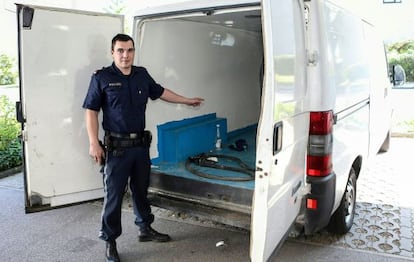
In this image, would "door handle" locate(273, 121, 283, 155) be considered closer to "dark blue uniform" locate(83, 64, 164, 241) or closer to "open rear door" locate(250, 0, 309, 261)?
"open rear door" locate(250, 0, 309, 261)

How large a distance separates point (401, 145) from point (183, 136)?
515cm

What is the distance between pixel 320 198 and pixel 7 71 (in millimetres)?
7528

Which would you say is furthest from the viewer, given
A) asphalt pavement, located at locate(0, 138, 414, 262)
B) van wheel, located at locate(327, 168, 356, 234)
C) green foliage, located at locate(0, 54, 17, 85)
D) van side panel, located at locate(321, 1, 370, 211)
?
green foliage, located at locate(0, 54, 17, 85)

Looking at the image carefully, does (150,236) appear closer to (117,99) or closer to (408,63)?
(117,99)

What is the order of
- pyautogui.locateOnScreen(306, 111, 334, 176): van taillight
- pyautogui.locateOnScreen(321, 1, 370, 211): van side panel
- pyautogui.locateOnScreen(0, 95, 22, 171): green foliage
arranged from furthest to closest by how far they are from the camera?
pyautogui.locateOnScreen(0, 95, 22, 171): green foliage → pyautogui.locateOnScreen(321, 1, 370, 211): van side panel → pyautogui.locateOnScreen(306, 111, 334, 176): van taillight

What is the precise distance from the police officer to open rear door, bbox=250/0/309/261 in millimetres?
1292

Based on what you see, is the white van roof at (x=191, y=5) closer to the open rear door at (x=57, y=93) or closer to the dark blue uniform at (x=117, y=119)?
the open rear door at (x=57, y=93)

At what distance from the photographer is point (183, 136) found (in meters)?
4.25

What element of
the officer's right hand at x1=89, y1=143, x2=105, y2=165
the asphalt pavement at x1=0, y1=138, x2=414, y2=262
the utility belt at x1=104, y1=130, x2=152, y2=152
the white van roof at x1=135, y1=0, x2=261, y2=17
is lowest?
the asphalt pavement at x1=0, y1=138, x2=414, y2=262

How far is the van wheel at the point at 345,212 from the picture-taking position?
344cm

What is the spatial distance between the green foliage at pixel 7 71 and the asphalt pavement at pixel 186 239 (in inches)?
174

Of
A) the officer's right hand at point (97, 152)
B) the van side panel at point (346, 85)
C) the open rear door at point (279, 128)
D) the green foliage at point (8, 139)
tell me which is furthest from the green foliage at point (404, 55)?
the officer's right hand at point (97, 152)

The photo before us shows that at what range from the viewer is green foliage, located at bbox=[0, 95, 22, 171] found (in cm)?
585

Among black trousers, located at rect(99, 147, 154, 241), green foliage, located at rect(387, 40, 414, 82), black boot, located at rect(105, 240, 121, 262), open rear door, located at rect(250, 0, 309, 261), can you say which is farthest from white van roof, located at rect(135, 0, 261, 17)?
green foliage, located at rect(387, 40, 414, 82)
